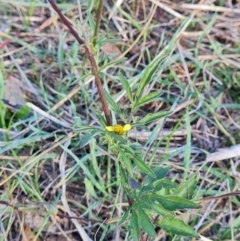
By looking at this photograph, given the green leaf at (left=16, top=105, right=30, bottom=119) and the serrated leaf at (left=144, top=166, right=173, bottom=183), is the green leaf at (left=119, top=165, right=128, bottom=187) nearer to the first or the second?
the serrated leaf at (left=144, top=166, right=173, bottom=183)

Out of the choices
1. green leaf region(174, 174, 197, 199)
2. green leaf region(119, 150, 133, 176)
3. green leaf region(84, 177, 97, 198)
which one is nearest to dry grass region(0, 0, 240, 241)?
green leaf region(84, 177, 97, 198)

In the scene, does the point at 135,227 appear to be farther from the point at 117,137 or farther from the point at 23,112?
the point at 23,112

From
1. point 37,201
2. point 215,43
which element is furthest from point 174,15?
point 37,201

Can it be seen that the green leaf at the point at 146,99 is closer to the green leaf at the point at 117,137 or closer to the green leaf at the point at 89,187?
the green leaf at the point at 117,137

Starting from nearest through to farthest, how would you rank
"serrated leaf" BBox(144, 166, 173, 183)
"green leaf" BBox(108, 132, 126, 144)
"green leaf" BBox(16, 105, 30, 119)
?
1. "green leaf" BBox(108, 132, 126, 144)
2. "serrated leaf" BBox(144, 166, 173, 183)
3. "green leaf" BBox(16, 105, 30, 119)

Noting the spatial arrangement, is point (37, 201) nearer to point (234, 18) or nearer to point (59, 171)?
point (59, 171)

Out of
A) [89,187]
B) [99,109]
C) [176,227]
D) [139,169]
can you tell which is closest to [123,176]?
[139,169]
